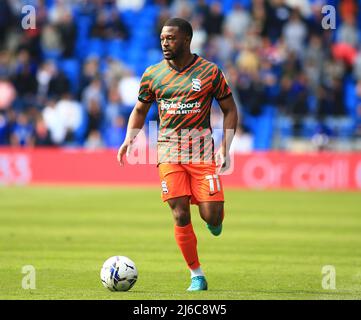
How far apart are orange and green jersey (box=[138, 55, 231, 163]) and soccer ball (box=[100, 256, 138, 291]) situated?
4.12ft

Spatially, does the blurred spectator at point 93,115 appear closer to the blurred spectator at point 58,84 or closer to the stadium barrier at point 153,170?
the blurred spectator at point 58,84

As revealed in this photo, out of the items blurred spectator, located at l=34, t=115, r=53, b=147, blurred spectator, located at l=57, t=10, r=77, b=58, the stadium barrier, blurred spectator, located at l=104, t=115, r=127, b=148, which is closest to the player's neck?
the stadium barrier

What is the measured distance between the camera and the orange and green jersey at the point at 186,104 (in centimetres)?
998

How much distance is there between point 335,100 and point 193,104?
18.4 meters

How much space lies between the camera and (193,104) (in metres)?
9.98

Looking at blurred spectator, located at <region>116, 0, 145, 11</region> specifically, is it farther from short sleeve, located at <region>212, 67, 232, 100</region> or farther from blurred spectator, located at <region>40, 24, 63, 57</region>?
short sleeve, located at <region>212, 67, 232, 100</region>

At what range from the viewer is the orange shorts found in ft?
32.4

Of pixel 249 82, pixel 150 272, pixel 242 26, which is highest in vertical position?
pixel 242 26

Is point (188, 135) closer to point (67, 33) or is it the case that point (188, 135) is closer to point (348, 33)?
point (348, 33)

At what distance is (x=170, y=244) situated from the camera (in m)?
14.9

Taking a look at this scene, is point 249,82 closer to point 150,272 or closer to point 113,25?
point 113,25

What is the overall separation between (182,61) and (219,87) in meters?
0.50

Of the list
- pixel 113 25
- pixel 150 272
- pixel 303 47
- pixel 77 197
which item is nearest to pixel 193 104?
pixel 150 272

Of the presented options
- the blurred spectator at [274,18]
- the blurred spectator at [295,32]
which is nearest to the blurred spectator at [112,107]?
the blurred spectator at [274,18]
